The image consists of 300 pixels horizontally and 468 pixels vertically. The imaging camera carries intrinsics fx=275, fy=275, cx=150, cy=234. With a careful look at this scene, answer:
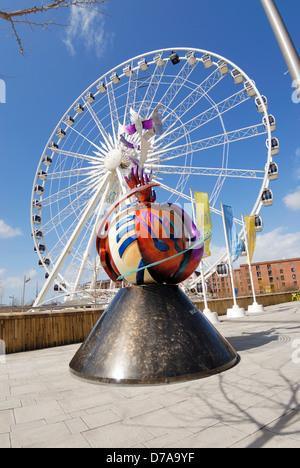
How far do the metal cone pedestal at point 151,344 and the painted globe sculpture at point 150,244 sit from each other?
1.18 feet

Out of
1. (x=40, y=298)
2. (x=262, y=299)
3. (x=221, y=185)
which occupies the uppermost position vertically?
(x=221, y=185)

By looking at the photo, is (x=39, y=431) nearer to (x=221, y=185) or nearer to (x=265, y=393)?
(x=265, y=393)

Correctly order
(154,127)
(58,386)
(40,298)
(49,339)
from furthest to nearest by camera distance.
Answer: (40,298)
(49,339)
(154,127)
(58,386)

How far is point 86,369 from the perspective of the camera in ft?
15.1

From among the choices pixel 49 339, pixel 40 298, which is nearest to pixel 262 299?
pixel 40 298

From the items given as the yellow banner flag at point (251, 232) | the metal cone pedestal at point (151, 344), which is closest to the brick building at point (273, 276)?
the yellow banner flag at point (251, 232)

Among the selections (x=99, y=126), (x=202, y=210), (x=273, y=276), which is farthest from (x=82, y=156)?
(x=273, y=276)

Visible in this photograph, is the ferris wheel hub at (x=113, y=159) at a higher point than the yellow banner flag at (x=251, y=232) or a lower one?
higher

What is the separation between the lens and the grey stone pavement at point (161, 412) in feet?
8.00

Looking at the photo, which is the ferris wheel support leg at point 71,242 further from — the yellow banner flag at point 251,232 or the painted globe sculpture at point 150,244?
the painted globe sculpture at point 150,244

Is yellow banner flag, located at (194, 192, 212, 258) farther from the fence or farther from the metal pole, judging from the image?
the metal pole

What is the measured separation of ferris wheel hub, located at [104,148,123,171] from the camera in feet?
76.0

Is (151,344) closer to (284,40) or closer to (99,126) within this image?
(284,40)

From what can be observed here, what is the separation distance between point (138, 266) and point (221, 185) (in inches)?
765
